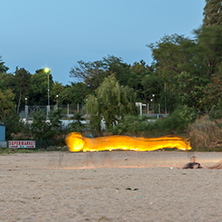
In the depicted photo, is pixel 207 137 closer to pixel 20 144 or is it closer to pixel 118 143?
pixel 118 143

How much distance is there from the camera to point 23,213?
733 cm

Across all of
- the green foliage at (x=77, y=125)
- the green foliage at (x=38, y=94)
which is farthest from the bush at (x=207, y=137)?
the green foliage at (x=38, y=94)

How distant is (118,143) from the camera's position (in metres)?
21.0

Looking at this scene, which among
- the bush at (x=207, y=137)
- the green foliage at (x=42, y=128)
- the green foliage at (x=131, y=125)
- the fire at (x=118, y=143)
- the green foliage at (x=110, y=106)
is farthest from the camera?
the green foliage at (x=110, y=106)

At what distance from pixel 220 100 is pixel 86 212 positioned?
32.6 m

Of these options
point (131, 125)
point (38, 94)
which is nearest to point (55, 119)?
point (131, 125)

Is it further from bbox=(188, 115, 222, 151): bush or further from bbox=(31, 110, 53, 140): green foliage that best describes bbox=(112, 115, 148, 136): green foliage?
bbox=(31, 110, 53, 140): green foliage

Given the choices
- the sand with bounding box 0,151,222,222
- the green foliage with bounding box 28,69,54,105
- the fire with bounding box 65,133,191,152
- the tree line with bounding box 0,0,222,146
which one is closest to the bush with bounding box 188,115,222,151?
the tree line with bounding box 0,0,222,146

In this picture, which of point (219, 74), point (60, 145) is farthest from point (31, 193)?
point (219, 74)

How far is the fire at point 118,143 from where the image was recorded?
18953 millimetres

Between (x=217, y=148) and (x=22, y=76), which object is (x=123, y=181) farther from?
(x=22, y=76)

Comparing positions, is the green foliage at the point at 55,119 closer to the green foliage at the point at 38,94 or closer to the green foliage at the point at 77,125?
the green foliage at the point at 77,125

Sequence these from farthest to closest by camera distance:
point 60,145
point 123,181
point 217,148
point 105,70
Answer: point 105,70 → point 60,145 → point 217,148 → point 123,181

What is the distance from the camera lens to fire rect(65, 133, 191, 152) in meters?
19.0
